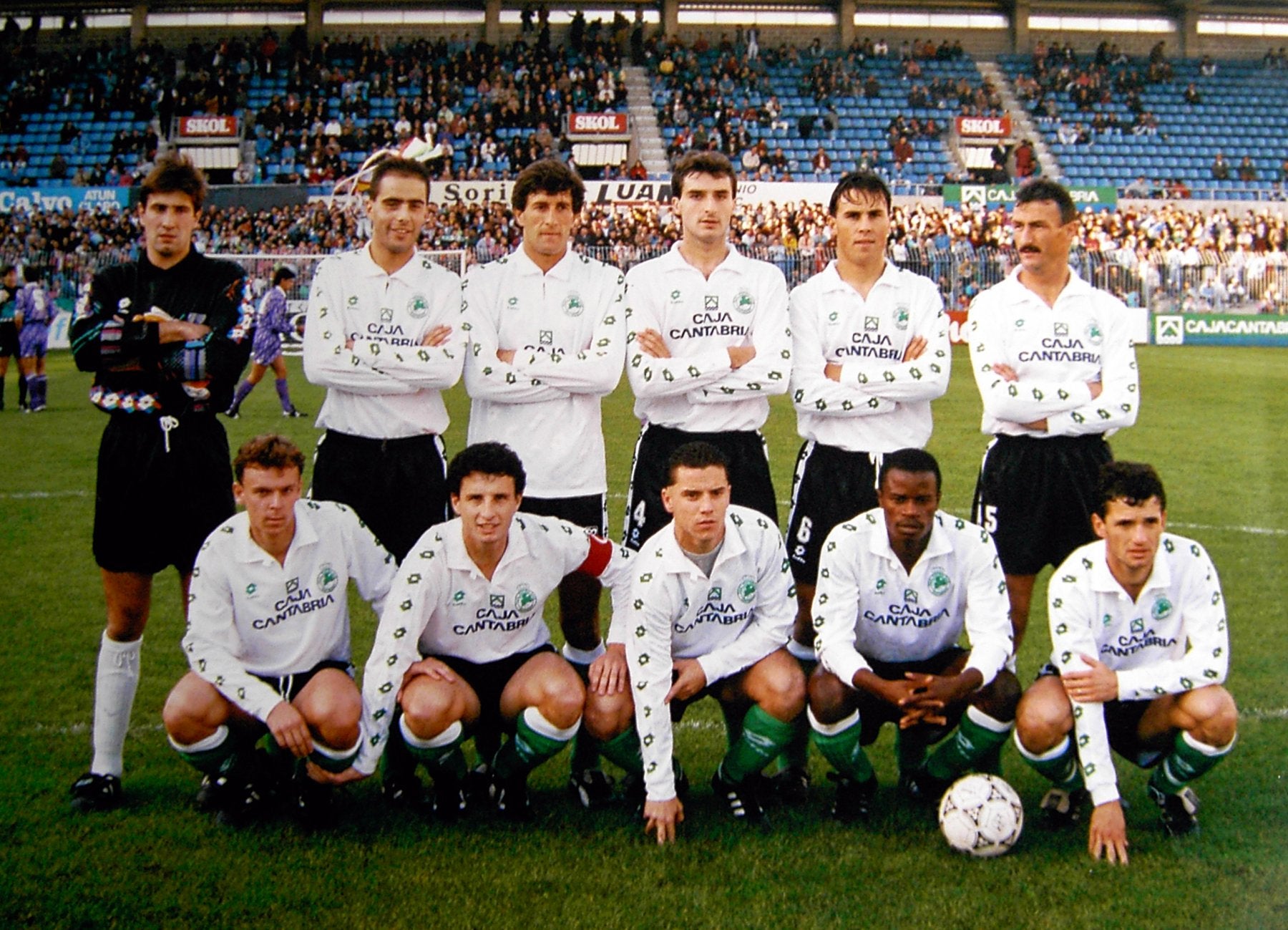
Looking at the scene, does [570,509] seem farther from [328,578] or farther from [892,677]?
[892,677]

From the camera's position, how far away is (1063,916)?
3451 millimetres

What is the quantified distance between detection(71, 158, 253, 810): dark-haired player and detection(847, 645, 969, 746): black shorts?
244cm

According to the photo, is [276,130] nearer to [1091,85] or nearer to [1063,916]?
[1091,85]

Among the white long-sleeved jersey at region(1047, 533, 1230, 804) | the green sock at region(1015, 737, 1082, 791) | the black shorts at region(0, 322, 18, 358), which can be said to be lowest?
the green sock at region(1015, 737, 1082, 791)

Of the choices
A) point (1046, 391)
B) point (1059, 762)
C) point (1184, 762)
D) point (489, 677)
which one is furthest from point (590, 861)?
point (1046, 391)

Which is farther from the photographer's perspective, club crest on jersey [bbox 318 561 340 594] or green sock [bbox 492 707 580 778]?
club crest on jersey [bbox 318 561 340 594]

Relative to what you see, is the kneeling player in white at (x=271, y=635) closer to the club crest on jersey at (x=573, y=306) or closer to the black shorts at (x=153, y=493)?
the black shorts at (x=153, y=493)

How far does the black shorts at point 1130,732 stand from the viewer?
13.6 ft

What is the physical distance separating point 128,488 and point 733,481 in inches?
87.2

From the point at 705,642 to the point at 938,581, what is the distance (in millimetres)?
846

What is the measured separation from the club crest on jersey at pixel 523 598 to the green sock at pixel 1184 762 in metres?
2.21

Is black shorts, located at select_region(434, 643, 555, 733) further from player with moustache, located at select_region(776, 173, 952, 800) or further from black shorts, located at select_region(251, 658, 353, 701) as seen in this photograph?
player with moustache, located at select_region(776, 173, 952, 800)

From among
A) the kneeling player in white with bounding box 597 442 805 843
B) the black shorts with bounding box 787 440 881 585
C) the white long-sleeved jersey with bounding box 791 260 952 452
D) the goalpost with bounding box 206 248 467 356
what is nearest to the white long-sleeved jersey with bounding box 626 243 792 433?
the white long-sleeved jersey with bounding box 791 260 952 452

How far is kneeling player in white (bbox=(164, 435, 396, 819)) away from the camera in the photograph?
13.3 feet
